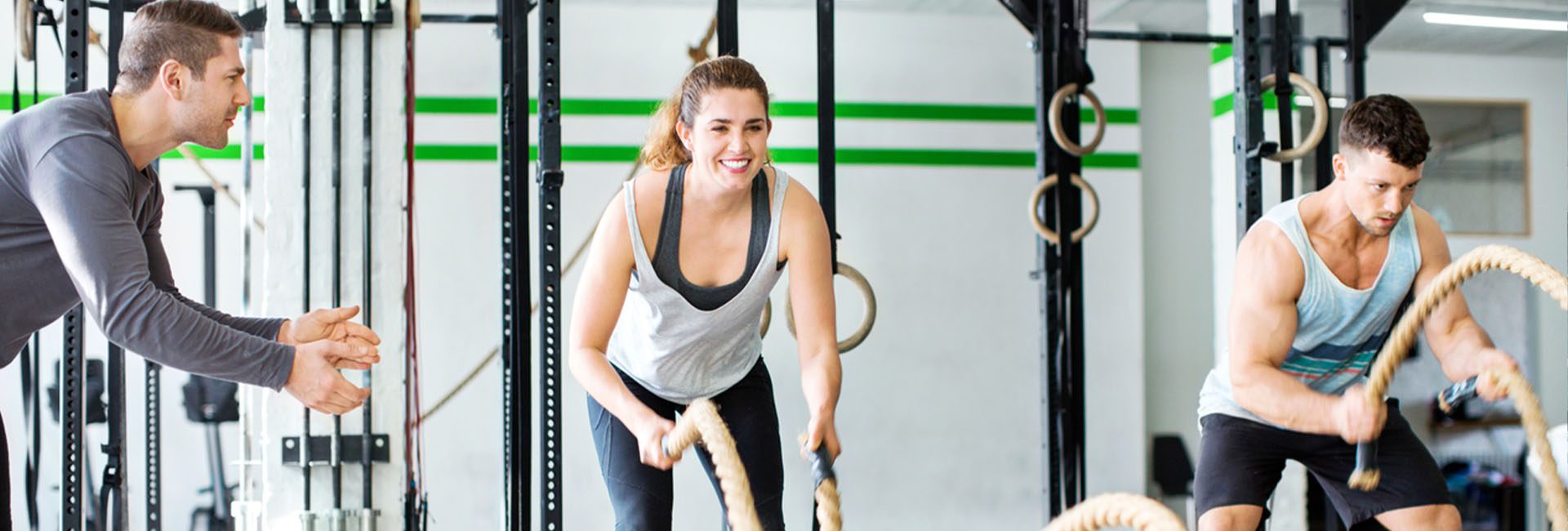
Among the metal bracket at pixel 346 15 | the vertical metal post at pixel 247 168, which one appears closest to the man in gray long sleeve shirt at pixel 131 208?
the metal bracket at pixel 346 15

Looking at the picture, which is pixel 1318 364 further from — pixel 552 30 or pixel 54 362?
pixel 54 362

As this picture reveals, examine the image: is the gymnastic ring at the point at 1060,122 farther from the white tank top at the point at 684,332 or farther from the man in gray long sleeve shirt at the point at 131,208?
the man in gray long sleeve shirt at the point at 131,208

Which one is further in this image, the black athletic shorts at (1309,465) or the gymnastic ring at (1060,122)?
the gymnastic ring at (1060,122)

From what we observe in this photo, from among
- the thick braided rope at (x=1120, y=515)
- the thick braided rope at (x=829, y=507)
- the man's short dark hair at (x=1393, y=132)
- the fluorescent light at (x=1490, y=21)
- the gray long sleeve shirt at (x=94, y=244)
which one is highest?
the fluorescent light at (x=1490, y=21)

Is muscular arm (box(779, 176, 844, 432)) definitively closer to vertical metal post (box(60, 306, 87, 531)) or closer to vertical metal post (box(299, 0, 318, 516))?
vertical metal post (box(299, 0, 318, 516))

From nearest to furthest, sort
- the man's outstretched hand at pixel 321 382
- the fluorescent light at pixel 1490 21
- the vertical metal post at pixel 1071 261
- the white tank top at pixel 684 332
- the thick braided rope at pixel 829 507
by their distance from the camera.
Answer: the thick braided rope at pixel 829 507 → the man's outstretched hand at pixel 321 382 → the white tank top at pixel 684 332 → the vertical metal post at pixel 1071 261 → the fluorescent light at pixel 1490 21

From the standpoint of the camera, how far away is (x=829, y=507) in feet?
4.27

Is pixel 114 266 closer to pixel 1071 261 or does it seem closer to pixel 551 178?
pixel 551 178

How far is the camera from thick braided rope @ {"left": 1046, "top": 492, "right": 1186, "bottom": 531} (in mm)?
941

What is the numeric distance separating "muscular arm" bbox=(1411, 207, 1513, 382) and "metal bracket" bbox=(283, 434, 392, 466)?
2.30 meters

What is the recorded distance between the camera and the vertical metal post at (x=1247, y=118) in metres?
2.81

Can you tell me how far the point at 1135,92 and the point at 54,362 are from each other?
5.64 meters

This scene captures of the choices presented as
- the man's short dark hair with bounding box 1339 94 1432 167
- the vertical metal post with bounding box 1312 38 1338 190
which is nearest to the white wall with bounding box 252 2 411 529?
the man's short dark hair with bounding box 1339 94 1432 167

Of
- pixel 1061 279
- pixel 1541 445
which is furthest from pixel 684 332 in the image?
pixel 1061 279
